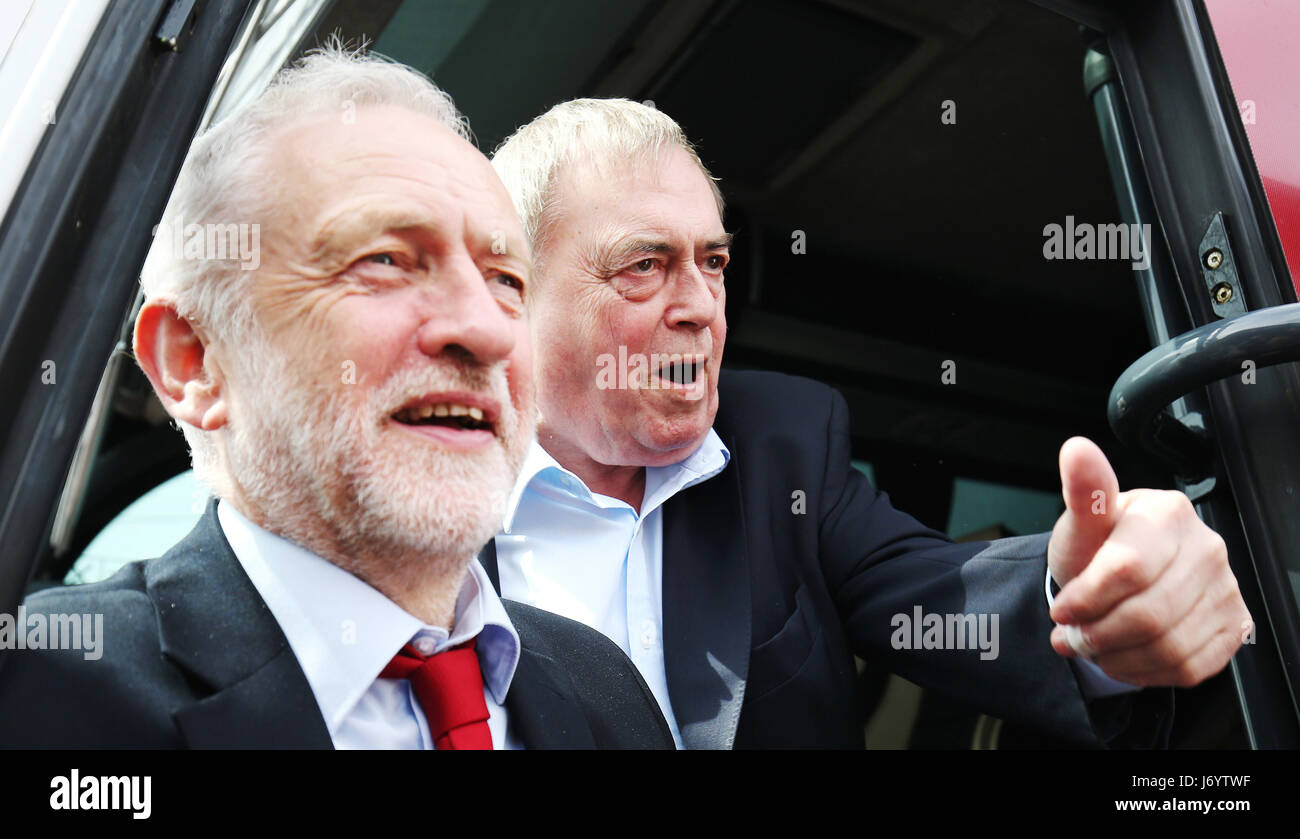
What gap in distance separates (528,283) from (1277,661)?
0.98m

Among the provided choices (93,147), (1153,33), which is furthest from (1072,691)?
(93,147)

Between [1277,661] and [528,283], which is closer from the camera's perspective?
[1277,661]

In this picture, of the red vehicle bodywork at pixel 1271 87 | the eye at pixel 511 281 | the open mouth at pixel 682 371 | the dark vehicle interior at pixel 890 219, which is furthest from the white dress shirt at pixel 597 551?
the dark vehicle interior at pixel 890 219

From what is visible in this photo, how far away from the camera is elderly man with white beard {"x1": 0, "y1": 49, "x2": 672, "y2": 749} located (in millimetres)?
1064

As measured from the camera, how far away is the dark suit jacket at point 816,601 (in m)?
1.48

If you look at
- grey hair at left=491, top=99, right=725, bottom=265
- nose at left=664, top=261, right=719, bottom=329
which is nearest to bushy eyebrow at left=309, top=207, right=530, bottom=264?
nose at left=664, top=261, right=719, bottom=329

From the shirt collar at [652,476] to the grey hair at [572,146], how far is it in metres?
0.46

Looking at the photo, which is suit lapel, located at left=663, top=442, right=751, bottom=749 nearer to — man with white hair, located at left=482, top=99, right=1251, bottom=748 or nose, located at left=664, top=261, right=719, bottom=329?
man with white hair, located at left=482, top=99, right=1251, bottom=748

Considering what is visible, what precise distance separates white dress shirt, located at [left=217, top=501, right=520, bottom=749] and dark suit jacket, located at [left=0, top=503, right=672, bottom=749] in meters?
0.02

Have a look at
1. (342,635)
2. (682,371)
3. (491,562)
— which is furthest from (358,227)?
(682,371)

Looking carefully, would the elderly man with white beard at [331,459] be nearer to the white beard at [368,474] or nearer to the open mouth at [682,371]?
the white beard at [368,474]

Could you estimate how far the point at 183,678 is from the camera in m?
1.04

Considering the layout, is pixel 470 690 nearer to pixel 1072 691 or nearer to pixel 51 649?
pixel 51 649
